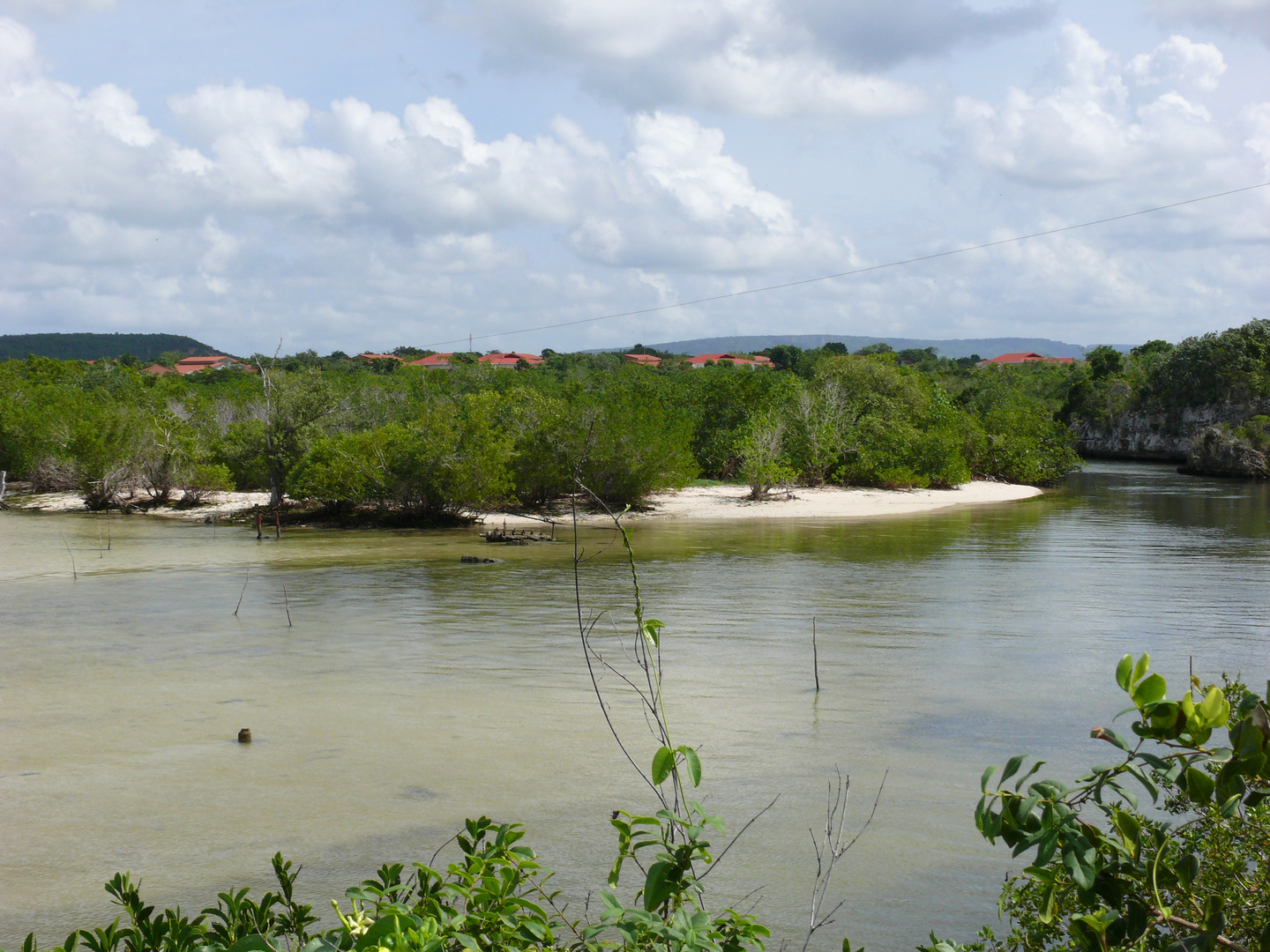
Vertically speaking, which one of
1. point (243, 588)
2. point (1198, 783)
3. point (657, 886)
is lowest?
point (243, 588)

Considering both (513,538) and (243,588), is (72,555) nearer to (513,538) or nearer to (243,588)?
(243,588)

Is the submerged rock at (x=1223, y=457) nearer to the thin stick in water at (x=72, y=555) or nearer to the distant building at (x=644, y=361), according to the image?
the distant building at (x=644, y=361)

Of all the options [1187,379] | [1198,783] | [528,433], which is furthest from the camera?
[1187,379]

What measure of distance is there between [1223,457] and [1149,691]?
62221 millimetres

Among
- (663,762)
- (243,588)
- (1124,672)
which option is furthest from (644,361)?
(1124,672)

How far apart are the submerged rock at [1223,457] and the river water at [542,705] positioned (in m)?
35.1

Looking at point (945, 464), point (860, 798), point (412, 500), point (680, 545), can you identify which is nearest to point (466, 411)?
point (412, 500)

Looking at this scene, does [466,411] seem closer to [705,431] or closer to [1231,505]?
[705,431]

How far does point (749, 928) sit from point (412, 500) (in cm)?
3122

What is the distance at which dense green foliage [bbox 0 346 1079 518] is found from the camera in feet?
106

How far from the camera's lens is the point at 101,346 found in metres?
181

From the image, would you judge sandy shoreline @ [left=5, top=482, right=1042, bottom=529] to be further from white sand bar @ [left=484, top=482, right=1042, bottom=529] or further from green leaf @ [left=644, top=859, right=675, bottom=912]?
green leaf @ [left=644, top=859, right=675, bottom=912]

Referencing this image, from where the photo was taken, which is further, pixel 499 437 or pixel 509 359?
pixel 509 359

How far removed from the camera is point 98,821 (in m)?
7.76
